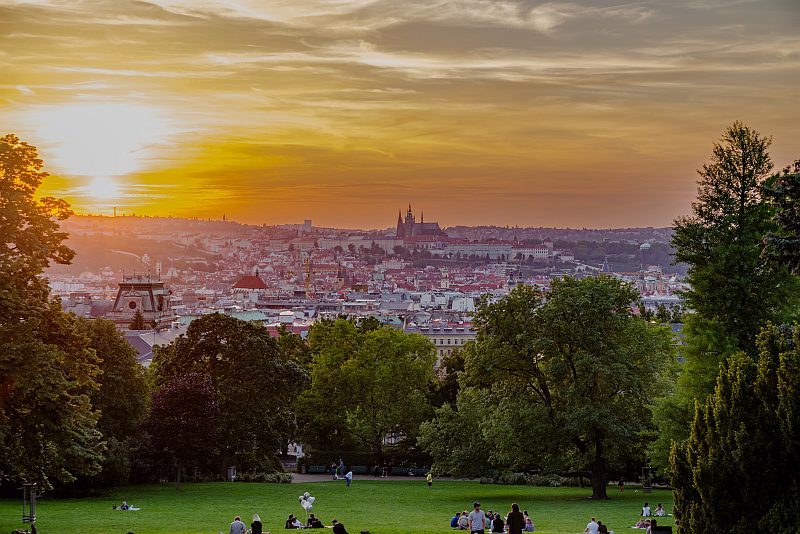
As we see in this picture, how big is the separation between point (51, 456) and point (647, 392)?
1857cm

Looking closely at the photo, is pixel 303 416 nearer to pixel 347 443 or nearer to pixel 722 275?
pixel 347 443

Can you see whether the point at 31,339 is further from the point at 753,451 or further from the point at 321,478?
the point at 321,478

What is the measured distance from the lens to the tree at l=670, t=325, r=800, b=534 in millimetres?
19203

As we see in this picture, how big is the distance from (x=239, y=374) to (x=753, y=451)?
1015 inches

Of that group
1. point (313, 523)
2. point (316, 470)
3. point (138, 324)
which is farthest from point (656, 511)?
point (138, 324)

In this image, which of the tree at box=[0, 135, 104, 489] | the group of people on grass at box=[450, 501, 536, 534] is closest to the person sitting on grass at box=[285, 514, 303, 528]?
the group of people on grass at box=[450, 501, 536, 534]

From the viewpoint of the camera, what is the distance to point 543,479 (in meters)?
41.7

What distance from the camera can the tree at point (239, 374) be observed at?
4247cm

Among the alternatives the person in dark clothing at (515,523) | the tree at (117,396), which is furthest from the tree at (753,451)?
the tree at (117,396)

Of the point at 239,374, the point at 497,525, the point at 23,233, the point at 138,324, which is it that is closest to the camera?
the point at 23,233

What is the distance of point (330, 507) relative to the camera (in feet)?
108

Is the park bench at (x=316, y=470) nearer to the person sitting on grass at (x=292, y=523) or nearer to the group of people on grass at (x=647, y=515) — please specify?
the group of people on grass at (x=647, y=515)

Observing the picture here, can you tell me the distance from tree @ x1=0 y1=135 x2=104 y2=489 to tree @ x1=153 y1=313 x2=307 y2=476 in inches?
721

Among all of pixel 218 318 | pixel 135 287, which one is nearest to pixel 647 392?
pixel 218 318
